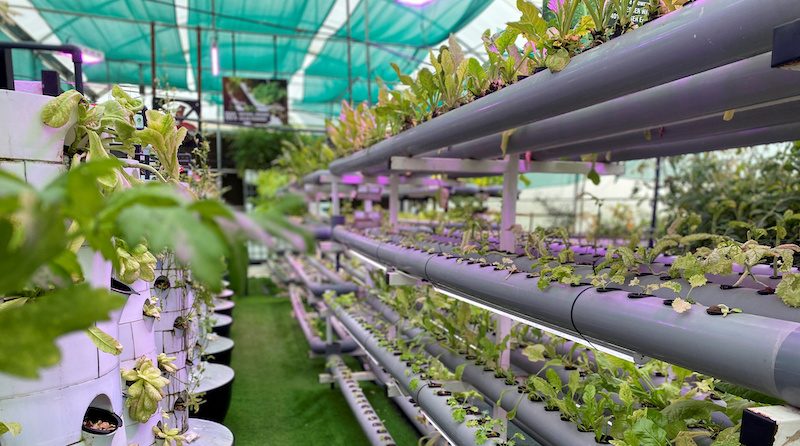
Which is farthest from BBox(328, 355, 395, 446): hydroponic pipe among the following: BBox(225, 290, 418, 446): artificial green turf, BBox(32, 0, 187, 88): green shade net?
BBox(32, 0, 187, 88): green shade net

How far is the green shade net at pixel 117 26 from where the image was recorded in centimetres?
826

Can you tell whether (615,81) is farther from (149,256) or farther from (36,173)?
(149,256)

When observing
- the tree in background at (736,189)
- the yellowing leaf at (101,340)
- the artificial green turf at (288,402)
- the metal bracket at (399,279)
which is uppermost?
the tree in background at (736,189)

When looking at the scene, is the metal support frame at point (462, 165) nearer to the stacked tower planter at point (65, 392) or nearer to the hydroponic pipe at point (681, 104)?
the hydroponic pipe at point (681, 104)

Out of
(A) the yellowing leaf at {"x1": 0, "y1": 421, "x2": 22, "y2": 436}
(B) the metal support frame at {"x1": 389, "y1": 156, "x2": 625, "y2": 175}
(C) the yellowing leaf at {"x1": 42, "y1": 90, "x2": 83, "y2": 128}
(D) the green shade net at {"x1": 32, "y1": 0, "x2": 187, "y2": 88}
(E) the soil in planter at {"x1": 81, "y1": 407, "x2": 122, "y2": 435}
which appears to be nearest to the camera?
(A) the yellowing leaf at {"x1": 0, "y1": 421, "x2": 22, "y2": 436}

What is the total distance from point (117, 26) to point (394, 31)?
539cm

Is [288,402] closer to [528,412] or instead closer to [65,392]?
[528,412]

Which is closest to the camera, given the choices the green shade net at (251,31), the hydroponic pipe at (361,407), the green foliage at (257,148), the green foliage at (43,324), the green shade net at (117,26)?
the green foliage at (43,324)

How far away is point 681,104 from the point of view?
4.90 feet

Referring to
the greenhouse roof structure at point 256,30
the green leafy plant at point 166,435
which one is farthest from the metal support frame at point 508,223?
the greenhouse roof structure at point 256,30

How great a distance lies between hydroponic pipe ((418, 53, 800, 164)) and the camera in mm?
1242

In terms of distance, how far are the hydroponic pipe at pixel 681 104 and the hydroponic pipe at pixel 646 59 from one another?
0.07 m

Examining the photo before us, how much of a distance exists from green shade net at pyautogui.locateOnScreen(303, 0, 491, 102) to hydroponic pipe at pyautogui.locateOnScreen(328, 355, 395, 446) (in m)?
4.74

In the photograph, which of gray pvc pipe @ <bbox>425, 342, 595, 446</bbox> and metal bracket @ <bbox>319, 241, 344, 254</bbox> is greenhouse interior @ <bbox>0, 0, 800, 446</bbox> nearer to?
gray pvc pipe @ <bbox>425, 342, 595, 446</bbox>
